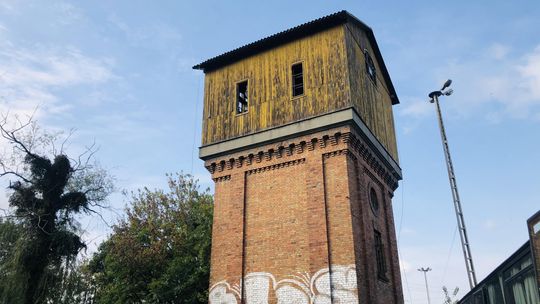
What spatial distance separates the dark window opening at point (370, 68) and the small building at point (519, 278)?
31.6 feet

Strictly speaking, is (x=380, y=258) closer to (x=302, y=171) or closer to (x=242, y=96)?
(x=302, y=171)

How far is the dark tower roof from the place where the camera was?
605 inches

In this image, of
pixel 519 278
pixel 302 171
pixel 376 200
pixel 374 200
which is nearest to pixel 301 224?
pixel 302 171

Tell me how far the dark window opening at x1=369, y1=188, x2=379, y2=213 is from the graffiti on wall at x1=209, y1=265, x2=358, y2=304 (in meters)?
3.48

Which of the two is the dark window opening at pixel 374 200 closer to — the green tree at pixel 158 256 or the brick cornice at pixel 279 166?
the brick cornice at pixel 279 166

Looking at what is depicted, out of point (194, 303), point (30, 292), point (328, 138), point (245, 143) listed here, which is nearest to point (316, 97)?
point (328, 138)

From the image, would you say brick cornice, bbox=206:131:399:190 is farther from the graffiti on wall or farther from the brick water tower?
the graffiti on wall

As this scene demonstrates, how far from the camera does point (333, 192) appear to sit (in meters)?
13.3

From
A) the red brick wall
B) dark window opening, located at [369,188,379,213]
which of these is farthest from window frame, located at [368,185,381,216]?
the red brick wall

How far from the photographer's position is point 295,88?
15.5 metres

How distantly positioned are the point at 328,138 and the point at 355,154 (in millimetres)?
1048

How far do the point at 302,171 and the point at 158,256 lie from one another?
10.5 meters

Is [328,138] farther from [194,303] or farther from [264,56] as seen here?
[194,303]

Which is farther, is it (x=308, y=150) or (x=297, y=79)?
(x=297, y=79)
